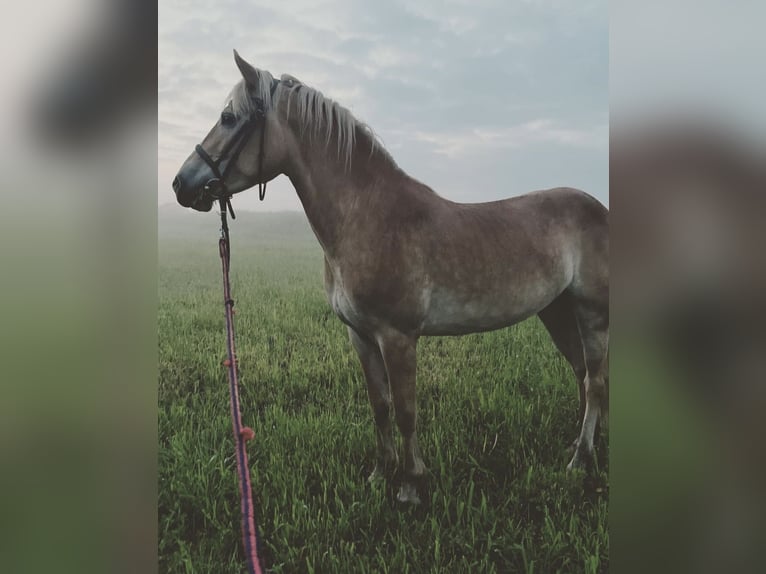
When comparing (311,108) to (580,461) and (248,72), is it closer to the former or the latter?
(248,72)

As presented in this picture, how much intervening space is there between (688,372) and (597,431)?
1186 mm

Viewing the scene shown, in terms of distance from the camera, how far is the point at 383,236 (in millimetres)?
1839

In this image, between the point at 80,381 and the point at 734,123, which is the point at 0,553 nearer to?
the point at 80,381

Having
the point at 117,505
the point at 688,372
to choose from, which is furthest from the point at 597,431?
the point at 117,505

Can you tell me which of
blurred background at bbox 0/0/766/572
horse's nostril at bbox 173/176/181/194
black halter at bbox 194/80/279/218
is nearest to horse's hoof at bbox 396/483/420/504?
blurred background at bbox 0/0/766/572

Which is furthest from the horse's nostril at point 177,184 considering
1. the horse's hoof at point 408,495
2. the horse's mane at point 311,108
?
the horse's hoof at point 408,495

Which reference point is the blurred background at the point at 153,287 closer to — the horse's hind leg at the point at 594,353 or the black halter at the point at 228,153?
the black halter at the point at 228,153

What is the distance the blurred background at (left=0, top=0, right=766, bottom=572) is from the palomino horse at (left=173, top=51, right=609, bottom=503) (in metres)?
0.67

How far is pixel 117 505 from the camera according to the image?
1.06 metres

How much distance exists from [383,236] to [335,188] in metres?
0.26

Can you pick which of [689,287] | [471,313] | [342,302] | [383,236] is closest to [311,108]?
[383,236]

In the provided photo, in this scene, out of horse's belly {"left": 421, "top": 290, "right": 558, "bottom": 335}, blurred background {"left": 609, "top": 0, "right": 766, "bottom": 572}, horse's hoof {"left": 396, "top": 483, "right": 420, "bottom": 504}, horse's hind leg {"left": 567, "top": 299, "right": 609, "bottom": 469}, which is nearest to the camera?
blurred background {"left": 609, "top": 0, "right": 766, "bottom": 572}

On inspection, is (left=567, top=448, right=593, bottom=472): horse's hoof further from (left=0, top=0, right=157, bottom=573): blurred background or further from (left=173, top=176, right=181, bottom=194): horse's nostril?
(left=173, top=176, right=181, bottom=194): horse's nostril

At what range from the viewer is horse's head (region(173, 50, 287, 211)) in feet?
5.54
